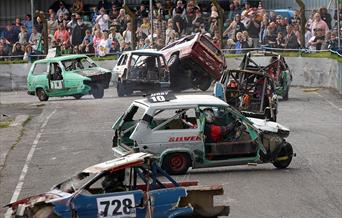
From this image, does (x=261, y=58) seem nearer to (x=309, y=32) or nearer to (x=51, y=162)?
(x=309, y=32)

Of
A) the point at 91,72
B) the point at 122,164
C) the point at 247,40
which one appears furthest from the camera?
the point at 247,40

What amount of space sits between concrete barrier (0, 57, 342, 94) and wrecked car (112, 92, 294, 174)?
45.5 feet

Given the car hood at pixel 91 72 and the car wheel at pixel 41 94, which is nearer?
the car hood at pixel 91 72

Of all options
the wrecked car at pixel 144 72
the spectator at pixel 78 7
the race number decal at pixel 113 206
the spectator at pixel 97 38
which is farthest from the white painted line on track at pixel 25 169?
the spectator at pixel 78 7

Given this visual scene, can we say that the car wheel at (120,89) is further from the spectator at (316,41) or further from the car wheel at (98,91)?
the spectator at (316,41)

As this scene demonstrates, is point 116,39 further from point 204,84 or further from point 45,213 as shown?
point 45,213

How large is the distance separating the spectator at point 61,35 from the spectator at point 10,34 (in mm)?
1573

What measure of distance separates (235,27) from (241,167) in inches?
717

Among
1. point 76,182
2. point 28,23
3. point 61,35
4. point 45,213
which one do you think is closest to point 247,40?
point 61,35

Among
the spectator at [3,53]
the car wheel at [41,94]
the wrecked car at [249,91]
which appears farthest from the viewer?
the spectator at [3,53]

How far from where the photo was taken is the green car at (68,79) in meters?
32.8

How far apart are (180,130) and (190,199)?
5.47 m

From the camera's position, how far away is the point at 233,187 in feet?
54.3

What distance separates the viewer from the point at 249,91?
2406 cm
